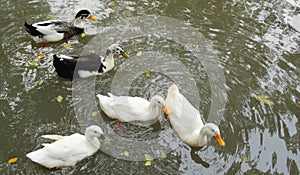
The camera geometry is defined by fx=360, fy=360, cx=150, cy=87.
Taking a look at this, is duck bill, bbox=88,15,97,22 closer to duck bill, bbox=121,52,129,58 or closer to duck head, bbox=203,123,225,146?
duck bill, bbox=121,52,129,58

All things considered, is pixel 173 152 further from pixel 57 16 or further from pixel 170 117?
pixel 57 16

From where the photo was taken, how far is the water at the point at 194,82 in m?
4.46

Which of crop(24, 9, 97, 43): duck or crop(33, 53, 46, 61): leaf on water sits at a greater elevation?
crop(24, 9, 97, 43): duck

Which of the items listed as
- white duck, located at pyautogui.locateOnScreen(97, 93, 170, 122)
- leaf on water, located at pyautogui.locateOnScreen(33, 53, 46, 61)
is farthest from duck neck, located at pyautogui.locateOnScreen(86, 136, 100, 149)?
leaf on water, located at pyautogui.locateOnScreen(33, 53, 46, 61)

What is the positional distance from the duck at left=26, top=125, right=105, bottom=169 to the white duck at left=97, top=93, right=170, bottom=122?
0.53m

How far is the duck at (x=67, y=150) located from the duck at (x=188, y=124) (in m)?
1.04

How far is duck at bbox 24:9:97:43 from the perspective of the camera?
625 cm

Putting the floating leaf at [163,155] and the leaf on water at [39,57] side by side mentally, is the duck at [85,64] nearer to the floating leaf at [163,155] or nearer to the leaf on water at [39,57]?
the leaf on water at [39,57]

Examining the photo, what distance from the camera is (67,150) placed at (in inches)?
167

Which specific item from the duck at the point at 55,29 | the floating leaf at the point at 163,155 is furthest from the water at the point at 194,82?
the duck at the point at 55,29

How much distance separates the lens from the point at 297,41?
6.85m

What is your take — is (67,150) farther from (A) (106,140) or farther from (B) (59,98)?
(B) (59,98)

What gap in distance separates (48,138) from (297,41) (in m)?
4.92

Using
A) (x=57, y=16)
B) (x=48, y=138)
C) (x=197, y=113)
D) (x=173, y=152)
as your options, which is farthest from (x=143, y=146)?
(x=57, y=16)
